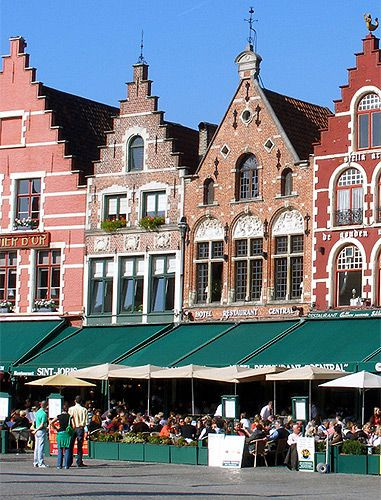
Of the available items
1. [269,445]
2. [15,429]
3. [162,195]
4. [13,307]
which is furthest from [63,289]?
[269,445]

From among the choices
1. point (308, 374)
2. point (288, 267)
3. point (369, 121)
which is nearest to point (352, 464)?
point (308, 374)

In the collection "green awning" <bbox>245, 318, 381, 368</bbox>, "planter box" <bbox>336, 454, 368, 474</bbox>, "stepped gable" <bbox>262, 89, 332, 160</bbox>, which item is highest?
"stepped gable" <bbox>262, 89, 332, 160</bbox>

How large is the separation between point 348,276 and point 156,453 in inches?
342

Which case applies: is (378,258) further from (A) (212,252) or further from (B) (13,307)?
(B) (13,307)

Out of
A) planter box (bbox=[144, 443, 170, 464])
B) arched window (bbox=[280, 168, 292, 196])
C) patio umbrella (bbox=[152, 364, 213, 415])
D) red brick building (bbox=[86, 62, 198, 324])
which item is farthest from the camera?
red brick building (bbox=[86, 62, 198, 324])

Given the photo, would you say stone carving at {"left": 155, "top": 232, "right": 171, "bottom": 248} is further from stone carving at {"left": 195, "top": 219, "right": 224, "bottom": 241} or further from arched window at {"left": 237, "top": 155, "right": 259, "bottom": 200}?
arched window at {"left": 237, "top": 155, "right": 259, "bottom": 200}

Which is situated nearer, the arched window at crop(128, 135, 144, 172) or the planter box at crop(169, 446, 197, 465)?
Answer: the planter box at crop(169, 446, 197, 465)

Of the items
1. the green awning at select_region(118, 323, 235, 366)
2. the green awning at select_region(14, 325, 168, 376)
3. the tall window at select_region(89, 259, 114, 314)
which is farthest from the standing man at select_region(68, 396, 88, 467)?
the tall window at select_region(89, 259, 114, 314)

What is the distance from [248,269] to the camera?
38.8 meters

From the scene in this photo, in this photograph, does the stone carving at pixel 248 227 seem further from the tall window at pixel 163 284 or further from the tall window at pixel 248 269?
the tall window at pixel 163 284

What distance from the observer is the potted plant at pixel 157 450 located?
30.8m

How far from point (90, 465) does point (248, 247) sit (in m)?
11.1

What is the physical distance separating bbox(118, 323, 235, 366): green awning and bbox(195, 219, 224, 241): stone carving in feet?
8.81

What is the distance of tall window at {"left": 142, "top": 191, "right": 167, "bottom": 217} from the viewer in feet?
135
